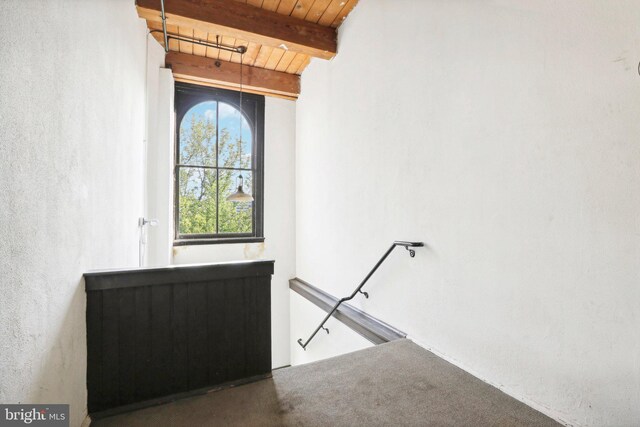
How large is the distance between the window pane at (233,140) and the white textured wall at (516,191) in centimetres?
239

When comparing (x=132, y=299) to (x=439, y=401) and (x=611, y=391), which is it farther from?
(x=611, y=391)

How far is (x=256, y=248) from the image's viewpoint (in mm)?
4473

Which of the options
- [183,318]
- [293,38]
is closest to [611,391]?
[183,318]

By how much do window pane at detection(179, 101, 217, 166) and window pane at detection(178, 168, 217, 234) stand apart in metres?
0.16

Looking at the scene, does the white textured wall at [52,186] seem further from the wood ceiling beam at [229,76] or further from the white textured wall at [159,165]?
the wood ceiling beam at [229,76]

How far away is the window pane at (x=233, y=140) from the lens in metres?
4.36

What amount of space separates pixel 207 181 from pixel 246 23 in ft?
7.00

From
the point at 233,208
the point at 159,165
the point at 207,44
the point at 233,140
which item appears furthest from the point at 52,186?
the point at 233,140

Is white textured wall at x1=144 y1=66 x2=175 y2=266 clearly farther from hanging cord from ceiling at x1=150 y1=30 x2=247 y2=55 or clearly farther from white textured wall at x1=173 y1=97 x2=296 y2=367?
white textured wall at x1=173 y1=97 x2=296 y2=367

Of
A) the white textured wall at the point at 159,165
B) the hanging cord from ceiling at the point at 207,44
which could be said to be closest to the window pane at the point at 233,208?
the white textured wall at the point at 159,165

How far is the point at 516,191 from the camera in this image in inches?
58.4

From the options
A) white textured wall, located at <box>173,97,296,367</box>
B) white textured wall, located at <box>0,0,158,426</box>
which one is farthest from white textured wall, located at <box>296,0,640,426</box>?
white textured wall, located at <box>173,97,296,367</box>

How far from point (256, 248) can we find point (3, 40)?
3.78 metres
